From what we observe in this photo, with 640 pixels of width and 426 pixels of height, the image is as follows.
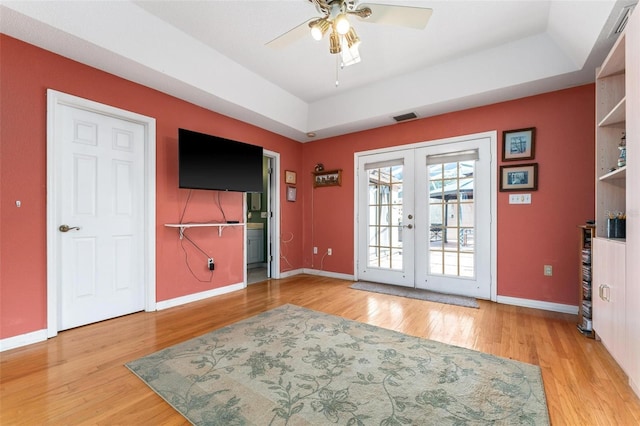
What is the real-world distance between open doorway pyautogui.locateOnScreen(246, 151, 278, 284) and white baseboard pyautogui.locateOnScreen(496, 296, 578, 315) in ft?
11.0

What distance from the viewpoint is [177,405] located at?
5.11ft

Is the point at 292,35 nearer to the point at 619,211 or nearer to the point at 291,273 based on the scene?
the point at 619,211

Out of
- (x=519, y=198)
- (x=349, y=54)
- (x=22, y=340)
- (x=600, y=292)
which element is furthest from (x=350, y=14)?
(x=22, y=340)

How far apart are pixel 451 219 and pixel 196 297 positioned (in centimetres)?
351

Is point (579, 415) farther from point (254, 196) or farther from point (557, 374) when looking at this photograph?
point (254, 196)

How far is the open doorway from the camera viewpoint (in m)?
4.84

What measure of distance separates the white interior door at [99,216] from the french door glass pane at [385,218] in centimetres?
317

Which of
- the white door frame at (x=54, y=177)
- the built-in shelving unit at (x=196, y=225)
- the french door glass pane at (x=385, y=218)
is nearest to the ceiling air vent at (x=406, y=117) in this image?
the french door glass pane at (x=385, y=218)

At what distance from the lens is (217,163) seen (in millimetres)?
3475

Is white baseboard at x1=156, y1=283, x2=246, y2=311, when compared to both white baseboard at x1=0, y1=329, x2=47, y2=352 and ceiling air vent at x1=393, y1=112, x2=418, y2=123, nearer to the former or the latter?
white baseboard at x1=0, y1=329, x2=47, y2=352

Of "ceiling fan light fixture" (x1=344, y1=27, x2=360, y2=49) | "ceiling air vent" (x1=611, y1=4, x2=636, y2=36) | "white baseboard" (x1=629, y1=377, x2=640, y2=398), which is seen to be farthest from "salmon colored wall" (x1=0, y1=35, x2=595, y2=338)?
"ceiling fan light fixture" (x1=344, y1=27, x2=360, y2=49)

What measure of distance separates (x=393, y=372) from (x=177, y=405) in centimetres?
133

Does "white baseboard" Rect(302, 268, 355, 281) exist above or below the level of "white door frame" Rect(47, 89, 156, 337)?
below

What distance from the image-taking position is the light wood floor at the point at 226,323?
152cm
